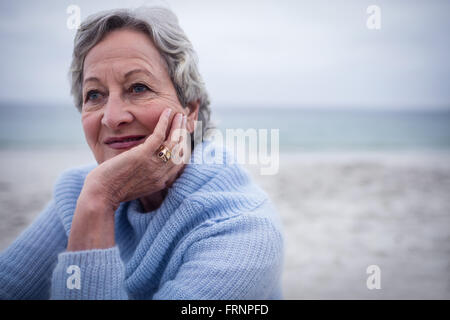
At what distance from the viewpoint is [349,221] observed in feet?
15.4

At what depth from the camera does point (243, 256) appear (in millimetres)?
1299

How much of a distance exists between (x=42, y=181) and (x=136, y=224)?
548cm

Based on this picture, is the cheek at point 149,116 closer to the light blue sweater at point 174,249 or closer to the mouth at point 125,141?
the mouth at point 125,141

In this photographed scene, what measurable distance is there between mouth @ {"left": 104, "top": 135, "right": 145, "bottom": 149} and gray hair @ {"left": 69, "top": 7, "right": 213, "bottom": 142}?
0.25m

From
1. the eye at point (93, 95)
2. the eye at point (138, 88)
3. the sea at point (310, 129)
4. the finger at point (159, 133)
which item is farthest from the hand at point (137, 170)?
the sea at point (310, 129)

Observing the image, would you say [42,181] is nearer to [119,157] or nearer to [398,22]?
[119,157]

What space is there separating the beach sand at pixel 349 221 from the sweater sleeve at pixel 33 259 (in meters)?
2.24

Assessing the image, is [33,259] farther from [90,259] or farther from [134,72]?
[134,72]

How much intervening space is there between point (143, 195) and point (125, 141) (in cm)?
23

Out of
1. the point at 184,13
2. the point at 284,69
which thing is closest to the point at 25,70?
the point at 184,13

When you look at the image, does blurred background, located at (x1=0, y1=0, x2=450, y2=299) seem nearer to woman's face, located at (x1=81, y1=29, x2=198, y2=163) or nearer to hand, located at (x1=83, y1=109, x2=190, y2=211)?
woman's face, located at (x1=81, y1=29, x2=198, y2=163)

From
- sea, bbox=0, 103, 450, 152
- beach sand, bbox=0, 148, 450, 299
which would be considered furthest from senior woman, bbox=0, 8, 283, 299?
sea, bbox=0, 103, 450, 152

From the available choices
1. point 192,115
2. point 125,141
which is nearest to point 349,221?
point 192,115

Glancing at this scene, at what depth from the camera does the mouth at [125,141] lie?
1387mm
